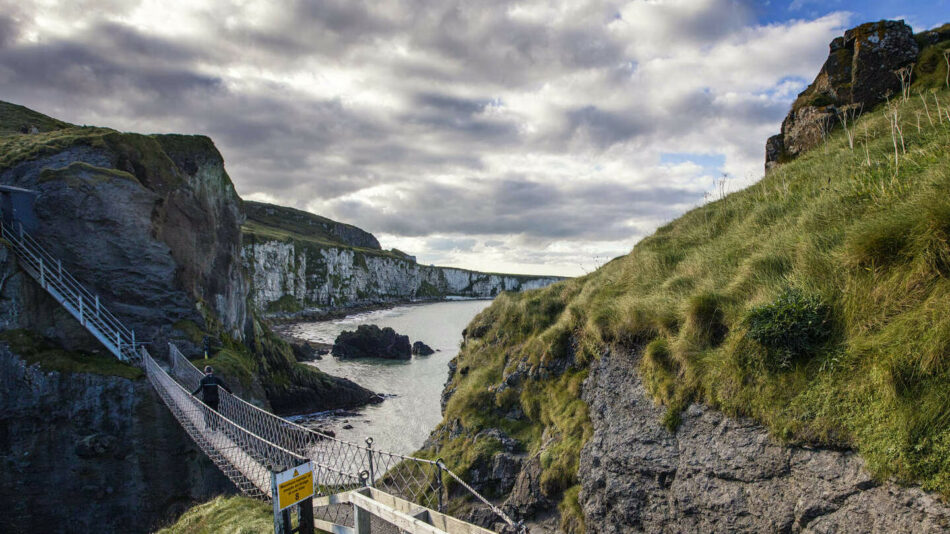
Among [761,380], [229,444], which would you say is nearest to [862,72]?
[761,380]

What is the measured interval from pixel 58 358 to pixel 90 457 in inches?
127

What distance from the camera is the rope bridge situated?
5.82 meters

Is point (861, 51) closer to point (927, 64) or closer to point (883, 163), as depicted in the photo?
point (927, 64)

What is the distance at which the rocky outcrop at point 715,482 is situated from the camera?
3848 millimetres

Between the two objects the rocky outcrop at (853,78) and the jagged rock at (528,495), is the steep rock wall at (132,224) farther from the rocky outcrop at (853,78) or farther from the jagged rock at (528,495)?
the rocky outcrop at (853,78)

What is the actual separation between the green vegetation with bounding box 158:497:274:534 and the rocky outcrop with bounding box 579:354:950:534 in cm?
554

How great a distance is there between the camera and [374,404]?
96.3ft

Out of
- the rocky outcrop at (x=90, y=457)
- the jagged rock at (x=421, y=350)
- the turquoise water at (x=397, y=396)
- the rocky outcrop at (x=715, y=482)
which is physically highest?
the rocky outcrop at (x=715, y=482)

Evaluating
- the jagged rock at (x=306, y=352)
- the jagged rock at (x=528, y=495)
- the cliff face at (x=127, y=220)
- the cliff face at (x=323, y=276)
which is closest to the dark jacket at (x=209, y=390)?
the cliff face at (x=127, y=220)

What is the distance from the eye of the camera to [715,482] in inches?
193

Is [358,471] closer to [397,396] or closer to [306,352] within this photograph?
[397,396]

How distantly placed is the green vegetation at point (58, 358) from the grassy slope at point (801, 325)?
1182cm

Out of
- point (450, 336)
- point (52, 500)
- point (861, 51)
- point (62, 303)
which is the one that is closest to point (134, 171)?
point (62, 303)

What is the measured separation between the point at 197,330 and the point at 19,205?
6929 mm
